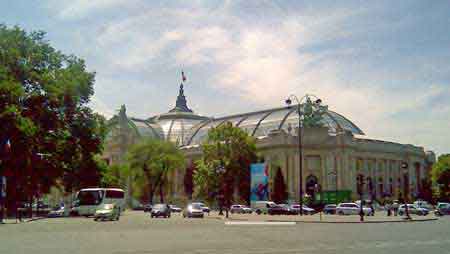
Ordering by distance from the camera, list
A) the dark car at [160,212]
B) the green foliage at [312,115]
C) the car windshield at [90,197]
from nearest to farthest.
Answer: the dark car at [160,212] → the car windshield at [90,197] → the green foliage at [312,115]

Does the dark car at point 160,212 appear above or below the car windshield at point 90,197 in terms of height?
below

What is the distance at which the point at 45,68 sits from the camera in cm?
5862

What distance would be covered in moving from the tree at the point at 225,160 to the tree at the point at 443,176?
4300cm

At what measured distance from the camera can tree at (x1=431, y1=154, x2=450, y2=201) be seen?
11044cm

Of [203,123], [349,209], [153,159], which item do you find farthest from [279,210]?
[203,123]

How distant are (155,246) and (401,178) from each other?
11698 cm

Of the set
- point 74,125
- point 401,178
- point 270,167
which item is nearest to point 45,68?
point 74,125

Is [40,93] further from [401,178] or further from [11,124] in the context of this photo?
[401,178]

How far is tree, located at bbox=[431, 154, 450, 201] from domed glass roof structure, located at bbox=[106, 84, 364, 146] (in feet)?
67.7

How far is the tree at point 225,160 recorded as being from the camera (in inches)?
3728

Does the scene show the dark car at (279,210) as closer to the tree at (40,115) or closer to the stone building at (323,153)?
the stone building at (323,153)

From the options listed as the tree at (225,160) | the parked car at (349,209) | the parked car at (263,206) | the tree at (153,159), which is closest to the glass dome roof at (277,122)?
the tree at (225,160)

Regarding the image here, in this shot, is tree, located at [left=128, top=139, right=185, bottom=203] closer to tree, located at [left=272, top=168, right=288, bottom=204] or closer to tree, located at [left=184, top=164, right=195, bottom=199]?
tree, located at [left=272, top=168, right=288, bottom=204]

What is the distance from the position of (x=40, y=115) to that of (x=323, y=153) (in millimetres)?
70696
